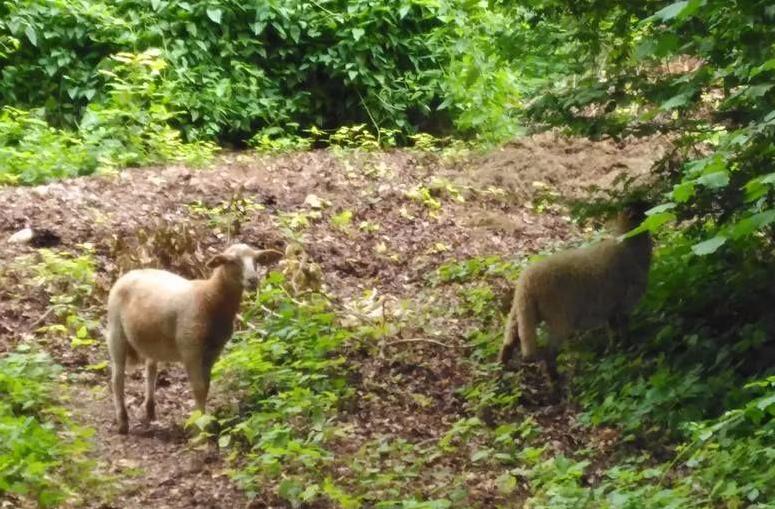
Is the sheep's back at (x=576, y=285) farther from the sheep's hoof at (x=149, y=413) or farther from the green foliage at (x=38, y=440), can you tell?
the green foliage at (x=38, y=440)

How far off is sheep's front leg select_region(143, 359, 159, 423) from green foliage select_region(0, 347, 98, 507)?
0.58 m

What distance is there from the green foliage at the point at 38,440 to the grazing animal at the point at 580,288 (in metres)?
3.03

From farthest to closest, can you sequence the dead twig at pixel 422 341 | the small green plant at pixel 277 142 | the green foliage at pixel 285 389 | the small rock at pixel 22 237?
the small green plant at pixel 277 142 < the small rock at pixel 22 237 < the dead twig at pixel 422 341 < the green foliage at pixel 285 389

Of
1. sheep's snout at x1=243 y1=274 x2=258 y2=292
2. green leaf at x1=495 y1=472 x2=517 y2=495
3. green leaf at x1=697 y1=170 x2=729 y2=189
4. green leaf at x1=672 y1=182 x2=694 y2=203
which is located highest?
green leaf at x1=697 y1=170 x2=729 y2=189

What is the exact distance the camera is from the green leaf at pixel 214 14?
1594 cm

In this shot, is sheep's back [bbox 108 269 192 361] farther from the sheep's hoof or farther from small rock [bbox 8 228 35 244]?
small rock [bbox 8 228 35 244]

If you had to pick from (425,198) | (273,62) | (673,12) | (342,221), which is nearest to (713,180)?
(673,12)

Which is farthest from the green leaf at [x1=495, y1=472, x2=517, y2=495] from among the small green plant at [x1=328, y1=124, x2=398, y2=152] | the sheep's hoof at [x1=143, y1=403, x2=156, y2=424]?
the small green plant at [x1=328, y1=124, x2=398, y2=152]

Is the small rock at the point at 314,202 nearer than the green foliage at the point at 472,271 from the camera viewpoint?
No

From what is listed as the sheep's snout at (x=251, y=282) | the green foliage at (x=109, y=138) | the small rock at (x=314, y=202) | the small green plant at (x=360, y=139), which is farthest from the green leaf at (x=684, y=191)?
the small green plant at (x=360, y=139)

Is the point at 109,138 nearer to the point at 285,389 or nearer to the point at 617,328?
the point at 285,389

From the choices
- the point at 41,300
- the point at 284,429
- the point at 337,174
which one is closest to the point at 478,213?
the point at 337,174

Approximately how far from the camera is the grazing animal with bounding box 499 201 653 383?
785 centimetres

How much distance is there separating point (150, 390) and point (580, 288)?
3000mm
